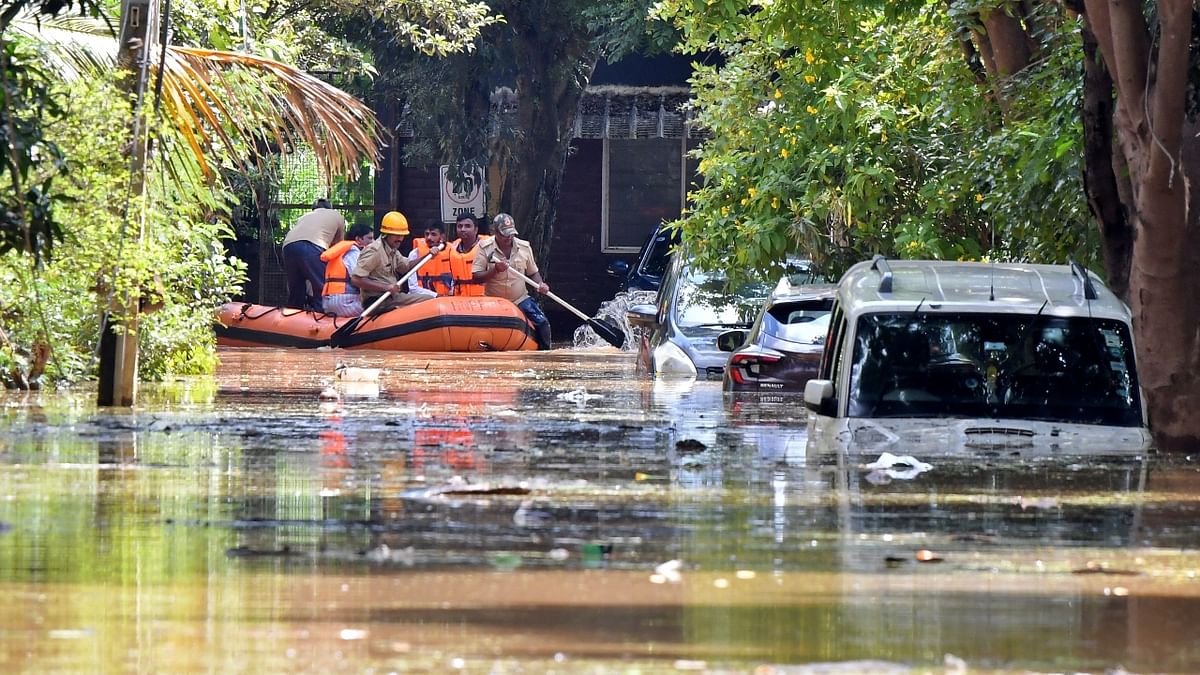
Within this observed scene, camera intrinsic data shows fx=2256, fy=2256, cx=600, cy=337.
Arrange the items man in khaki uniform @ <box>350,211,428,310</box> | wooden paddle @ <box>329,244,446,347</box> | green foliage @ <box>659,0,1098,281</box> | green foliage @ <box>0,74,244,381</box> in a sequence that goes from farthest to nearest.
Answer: man in khaki uniform @ <box>350,211,428,310</box>, wooden paddle @ <box>329,244,446,347</box>, green foliage @ <box>659,0,1098,281</box>, green foliage @ <box>0,74,244,381</box>

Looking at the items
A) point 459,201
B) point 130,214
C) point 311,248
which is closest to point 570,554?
point 130,214

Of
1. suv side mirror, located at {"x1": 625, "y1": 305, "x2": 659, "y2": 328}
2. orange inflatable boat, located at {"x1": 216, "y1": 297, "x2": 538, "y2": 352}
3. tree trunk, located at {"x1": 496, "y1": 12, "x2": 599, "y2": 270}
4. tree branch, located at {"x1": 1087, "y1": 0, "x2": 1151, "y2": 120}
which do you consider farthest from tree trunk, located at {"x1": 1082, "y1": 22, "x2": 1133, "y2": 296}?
tree trunk, located at {"x1": 496, "y1": 12, "x2": 599, "y2": 270}

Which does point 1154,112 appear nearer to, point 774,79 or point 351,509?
point 351,509

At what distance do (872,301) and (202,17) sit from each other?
14041mm

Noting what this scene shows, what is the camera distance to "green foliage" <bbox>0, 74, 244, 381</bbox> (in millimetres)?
15727

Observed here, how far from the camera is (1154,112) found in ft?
46.7

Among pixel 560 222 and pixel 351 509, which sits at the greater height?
pixel 560 222

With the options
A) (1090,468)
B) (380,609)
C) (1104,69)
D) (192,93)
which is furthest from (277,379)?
(380,609)

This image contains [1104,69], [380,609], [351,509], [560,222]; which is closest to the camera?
[380,609]

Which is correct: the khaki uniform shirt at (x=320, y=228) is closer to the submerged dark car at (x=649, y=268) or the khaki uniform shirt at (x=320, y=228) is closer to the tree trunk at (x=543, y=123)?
the tree trunk at (x=543, y=123)

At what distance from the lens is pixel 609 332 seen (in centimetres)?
3553

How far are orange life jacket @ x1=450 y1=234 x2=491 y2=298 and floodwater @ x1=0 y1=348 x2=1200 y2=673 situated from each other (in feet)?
61.7

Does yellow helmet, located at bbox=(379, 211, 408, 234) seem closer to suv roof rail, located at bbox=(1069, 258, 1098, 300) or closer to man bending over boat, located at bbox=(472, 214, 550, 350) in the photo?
man bending over boat, located at bbox=(472, 214, 550, 350)

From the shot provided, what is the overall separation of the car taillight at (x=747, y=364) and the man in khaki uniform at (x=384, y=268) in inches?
558
